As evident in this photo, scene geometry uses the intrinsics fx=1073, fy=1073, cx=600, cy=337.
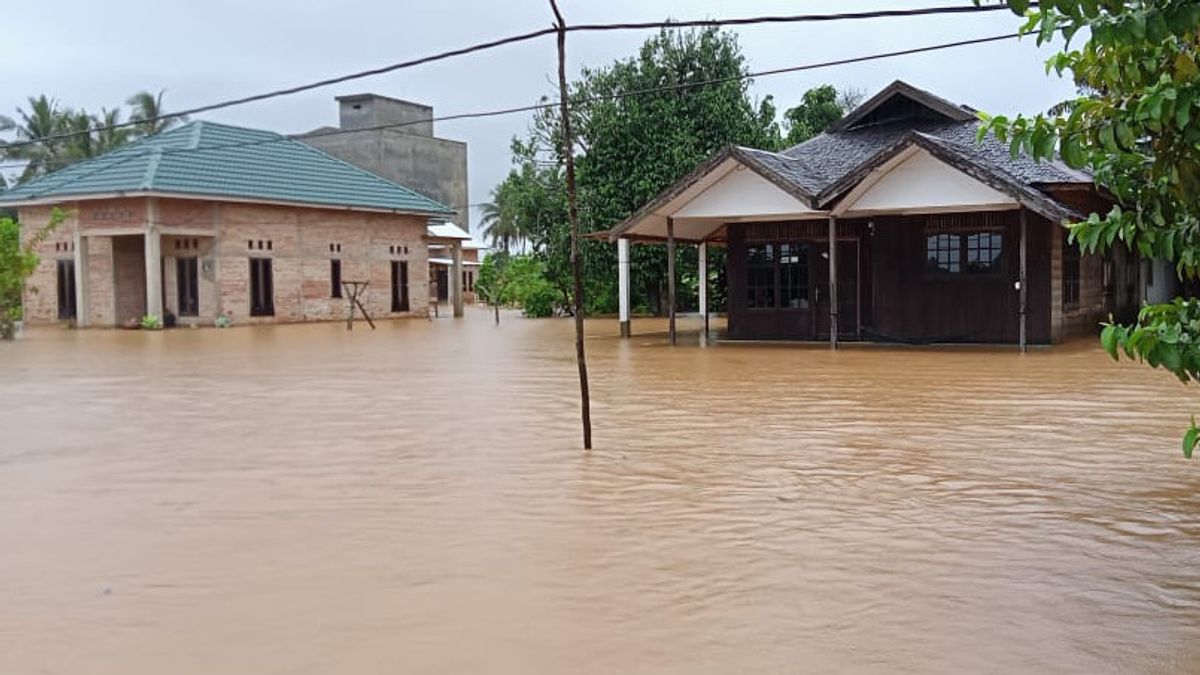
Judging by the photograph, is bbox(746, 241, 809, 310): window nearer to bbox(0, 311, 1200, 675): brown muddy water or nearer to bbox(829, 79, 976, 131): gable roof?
bbox(829, 79, 976, 131): gable roof

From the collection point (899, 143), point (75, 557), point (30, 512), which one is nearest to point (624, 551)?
point (75, 557)

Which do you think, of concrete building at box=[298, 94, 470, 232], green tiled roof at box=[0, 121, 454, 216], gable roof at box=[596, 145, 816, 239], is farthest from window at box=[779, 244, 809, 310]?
concrete building at box=[298, 94, 470, 232]

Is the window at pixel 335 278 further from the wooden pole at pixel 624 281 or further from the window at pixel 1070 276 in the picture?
the window at pixel 1070 276

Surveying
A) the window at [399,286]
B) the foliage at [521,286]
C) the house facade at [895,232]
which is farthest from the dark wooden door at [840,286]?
the window at [399,286]

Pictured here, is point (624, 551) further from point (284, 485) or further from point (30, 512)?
point (30, 512)

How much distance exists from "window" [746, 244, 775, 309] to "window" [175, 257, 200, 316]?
1787 centimetres

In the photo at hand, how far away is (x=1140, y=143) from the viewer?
437 centimetres

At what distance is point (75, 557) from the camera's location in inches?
221

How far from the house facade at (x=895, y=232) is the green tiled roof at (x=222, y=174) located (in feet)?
47.6

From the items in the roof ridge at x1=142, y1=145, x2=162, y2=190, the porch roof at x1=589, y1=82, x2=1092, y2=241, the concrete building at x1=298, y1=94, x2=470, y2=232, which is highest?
the concrete building at x1=298, y1=94, x2=470, y2=232

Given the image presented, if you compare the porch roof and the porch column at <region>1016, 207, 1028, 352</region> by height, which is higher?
the porch roof

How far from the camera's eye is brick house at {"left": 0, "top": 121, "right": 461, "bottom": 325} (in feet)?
100.0

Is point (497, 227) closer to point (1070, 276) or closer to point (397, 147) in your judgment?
point (397, 147)

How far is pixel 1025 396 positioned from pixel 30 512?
979cm
